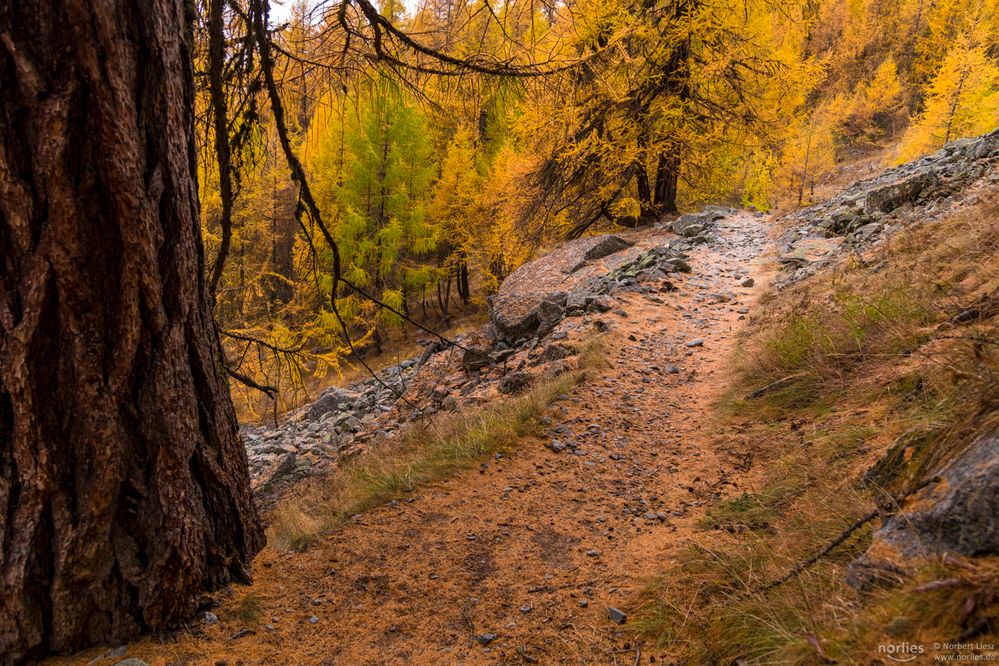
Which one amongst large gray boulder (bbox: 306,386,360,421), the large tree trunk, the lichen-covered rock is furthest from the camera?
large gray boulder (bbox: 306,386,360,421)

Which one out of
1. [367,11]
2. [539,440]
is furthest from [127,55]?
[539,440]

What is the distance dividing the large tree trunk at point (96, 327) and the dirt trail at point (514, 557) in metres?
0.39

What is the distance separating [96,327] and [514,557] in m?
2.23

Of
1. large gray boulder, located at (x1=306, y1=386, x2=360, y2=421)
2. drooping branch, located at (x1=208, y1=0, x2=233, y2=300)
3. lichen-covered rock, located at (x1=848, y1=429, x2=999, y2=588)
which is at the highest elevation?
drooping branch, located at (x1=208, y1=0, x2=233, y2=300)

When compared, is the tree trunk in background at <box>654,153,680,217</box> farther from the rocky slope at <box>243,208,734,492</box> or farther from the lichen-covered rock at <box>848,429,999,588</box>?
the lichen-covered rock at <box>848,429,999,588</box>

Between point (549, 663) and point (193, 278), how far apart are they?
2.21 metres

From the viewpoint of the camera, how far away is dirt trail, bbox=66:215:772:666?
2188 mm

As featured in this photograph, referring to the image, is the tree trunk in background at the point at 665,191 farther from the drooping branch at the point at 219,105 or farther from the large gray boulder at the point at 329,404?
the drooping branch at the point at 219,105

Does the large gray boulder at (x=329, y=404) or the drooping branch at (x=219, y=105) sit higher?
the drooping branch at (x=219, y=105)

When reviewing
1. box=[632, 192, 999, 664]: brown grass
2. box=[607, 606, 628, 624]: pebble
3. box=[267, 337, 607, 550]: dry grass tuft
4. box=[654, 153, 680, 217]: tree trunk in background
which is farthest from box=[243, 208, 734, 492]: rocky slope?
box=[654, 153, 680, 217]: tree trunk in background

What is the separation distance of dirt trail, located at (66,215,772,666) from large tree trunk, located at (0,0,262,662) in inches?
15.5

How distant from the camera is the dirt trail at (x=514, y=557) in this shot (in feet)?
7.18

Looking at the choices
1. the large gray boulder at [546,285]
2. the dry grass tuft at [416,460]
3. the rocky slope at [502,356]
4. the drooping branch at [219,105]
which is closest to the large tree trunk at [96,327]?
the drooping branch at [219,105]

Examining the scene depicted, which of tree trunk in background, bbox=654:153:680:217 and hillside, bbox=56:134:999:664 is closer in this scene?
hillside, bbox=56:134:999:664
